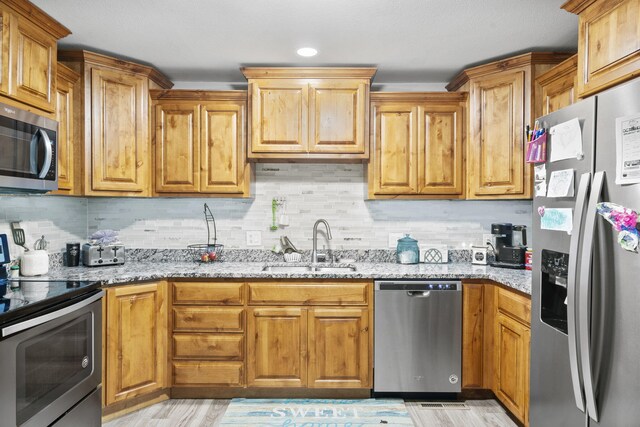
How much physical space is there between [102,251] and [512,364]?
288 centimetres

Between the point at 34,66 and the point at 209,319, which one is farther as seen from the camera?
the point at 209,319

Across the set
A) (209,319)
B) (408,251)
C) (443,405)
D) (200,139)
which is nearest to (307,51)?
(200,139)

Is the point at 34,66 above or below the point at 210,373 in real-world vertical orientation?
above

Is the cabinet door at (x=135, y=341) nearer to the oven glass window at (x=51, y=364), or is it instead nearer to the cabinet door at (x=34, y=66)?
the oven glass window at (x=51, y=364)

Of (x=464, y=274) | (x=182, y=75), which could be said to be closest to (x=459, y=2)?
(x=464, y=274)

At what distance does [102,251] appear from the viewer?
311cm

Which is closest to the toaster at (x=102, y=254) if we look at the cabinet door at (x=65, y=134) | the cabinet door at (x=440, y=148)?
the cabinet door at (x=65, y=134)

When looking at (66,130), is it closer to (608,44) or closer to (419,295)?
(419,295)

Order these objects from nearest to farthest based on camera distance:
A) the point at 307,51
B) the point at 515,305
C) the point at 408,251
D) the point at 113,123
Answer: the point at 515,305, the point at 307,51, the point at 113,123, the point at 408,251

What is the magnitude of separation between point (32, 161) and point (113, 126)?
96 cm

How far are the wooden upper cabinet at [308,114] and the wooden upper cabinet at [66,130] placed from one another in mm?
1184

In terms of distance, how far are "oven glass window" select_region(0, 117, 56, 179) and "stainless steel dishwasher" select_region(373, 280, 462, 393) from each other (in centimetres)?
215

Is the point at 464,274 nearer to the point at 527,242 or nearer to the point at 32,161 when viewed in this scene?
the point at 527,242

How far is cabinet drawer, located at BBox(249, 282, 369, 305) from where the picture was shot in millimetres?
2959
